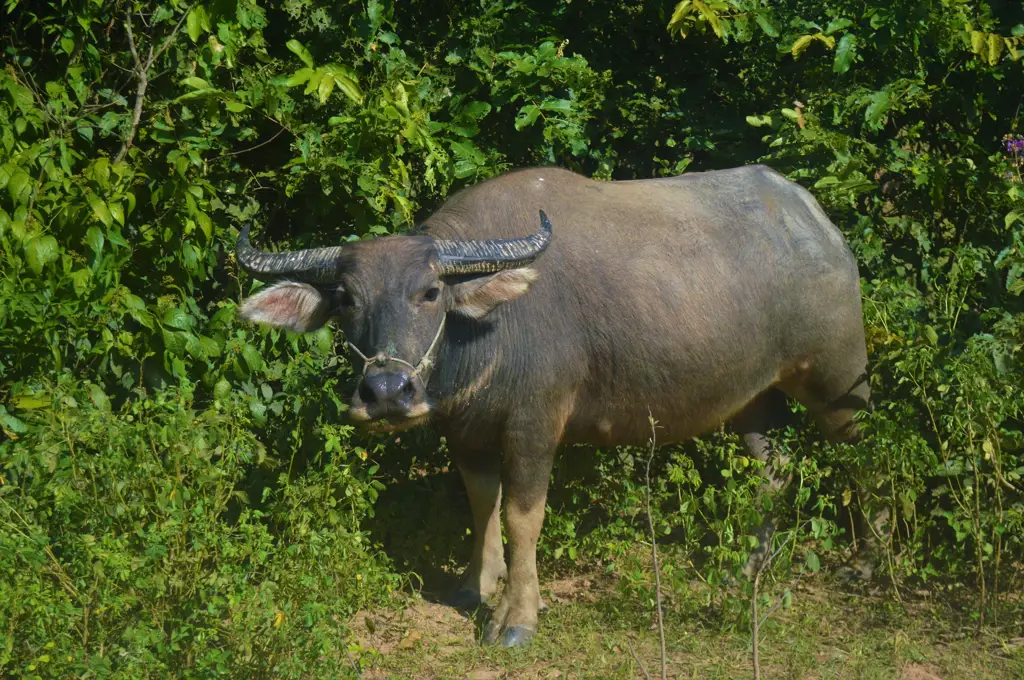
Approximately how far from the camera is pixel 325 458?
5250mm

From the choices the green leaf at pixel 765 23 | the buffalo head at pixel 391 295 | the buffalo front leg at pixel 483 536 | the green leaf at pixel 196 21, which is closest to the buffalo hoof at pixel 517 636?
the buffalo front leg at pixel 483 536

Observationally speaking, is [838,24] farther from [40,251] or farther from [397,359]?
[40,251]

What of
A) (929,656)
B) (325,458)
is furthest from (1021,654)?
(325,458)

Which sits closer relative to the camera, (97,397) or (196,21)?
(97,397)

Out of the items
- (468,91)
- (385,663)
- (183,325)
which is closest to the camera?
(385,663)

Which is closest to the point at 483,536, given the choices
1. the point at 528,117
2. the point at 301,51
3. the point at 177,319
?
the point at 177,319

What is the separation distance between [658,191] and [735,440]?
3.87ft

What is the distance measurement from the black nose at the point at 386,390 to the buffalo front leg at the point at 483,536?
3.11 ft

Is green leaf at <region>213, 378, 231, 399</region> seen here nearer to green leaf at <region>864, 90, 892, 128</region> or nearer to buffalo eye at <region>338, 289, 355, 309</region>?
A: buffalo eye at <region>338, 289, 355, 309</region>

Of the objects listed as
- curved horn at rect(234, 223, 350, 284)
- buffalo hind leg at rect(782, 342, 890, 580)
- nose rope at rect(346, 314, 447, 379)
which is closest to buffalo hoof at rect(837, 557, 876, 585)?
buffalo hind leg at rect(782, 342, 890, 580)

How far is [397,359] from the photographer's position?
14.4 ft

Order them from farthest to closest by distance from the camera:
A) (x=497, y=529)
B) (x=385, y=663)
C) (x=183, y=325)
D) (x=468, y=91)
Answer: (x=468, y=91) < (x=497, y=529) < (x=183, y=325) < (x=385, y=663)

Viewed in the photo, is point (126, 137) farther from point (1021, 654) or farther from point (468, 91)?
point (1021, 654)

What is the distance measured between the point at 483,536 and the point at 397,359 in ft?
4.21
